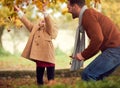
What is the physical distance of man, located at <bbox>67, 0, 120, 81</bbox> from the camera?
5.34m

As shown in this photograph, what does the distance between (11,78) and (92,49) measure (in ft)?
26.4

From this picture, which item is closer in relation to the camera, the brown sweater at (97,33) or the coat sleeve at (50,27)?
the brown sweater at (97,33)

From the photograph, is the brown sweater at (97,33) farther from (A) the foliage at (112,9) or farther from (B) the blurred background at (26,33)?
(A) the foliage at (112,9)

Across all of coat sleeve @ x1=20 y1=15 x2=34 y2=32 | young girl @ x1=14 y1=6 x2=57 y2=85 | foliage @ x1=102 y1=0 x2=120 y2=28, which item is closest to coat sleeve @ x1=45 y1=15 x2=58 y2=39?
young girl @ x1=14 y1=6 x2=57 y2=85

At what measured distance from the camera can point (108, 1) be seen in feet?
61.9

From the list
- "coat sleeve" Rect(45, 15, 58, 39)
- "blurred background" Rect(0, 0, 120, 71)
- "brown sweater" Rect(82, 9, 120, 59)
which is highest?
"brown sweater" Rect(82, 9, 120, 59)

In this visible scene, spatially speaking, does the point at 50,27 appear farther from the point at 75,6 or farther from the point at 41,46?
the point at 75,6

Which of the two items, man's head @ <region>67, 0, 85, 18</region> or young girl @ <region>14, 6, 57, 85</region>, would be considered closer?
man's head @ <region>67, 0, 85, 18</region>

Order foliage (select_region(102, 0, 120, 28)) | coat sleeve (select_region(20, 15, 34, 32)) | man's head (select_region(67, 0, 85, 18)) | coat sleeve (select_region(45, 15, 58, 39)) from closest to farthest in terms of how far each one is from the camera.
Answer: man's head (select_region(67, 0, 85, 18)) → coat sleeve (select_region(45, 15, 58, 39)) → coat sleeve (select_region(20, 15, 34, 32)) → foliage (select_region(102, 0, 120, 28))

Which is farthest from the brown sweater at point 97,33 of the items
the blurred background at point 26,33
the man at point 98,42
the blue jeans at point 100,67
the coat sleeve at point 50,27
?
the blurred background at point 26,33

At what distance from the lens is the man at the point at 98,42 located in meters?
5.34

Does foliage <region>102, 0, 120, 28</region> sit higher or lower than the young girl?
lower

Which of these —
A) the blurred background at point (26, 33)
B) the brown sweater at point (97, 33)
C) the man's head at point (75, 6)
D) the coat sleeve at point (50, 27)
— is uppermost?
the man's head at point (75, 6)

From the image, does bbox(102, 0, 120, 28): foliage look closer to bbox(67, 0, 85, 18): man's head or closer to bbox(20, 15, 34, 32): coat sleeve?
bbox(20, 15, 34, 32): coat sleeve
